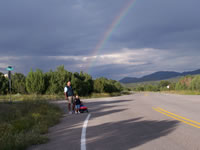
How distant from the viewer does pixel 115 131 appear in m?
8.55

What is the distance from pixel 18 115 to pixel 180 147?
858 centimetres

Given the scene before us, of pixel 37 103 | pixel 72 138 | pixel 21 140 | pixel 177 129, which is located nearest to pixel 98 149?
pixel 72 138

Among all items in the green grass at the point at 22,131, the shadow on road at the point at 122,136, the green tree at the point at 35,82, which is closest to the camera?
the shadow on road at the point at 122,136

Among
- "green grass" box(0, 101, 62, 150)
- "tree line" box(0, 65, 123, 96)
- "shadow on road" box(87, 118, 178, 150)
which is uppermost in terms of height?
"tree line" box(0, 65, 123, 96)

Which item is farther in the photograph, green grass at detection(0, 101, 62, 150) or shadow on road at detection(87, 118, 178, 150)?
green grass at detection(0, 101, 62, 150)

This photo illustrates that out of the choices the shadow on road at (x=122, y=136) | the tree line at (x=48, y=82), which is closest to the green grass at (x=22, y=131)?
the shadow on road at (x=122, y=136)

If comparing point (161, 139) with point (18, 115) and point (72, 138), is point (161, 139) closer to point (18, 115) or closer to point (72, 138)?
point (72, 138)

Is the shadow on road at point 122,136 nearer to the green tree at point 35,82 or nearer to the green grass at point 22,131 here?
the green grass at point 22,131

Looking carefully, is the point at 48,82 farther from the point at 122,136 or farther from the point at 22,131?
the point at 122,136

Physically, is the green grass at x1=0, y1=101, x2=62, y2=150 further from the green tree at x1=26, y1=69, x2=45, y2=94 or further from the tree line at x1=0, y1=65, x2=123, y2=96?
the green tree at x1=26, y1=69, x2=45, y2=94

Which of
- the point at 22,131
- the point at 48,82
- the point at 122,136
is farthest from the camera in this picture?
the point at 48,82

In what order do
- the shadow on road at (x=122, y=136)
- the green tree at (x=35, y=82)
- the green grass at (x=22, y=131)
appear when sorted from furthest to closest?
the green tree at (x=35, y=82), the green grass at (x=22, y=131), the shadow on road at (x=122, y=136)

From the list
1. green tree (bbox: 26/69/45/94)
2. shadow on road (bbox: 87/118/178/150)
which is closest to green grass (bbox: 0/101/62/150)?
shadow on road (bbox: 87/118/178/150)

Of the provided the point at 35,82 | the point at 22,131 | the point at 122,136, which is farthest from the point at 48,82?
the point at 122,136
